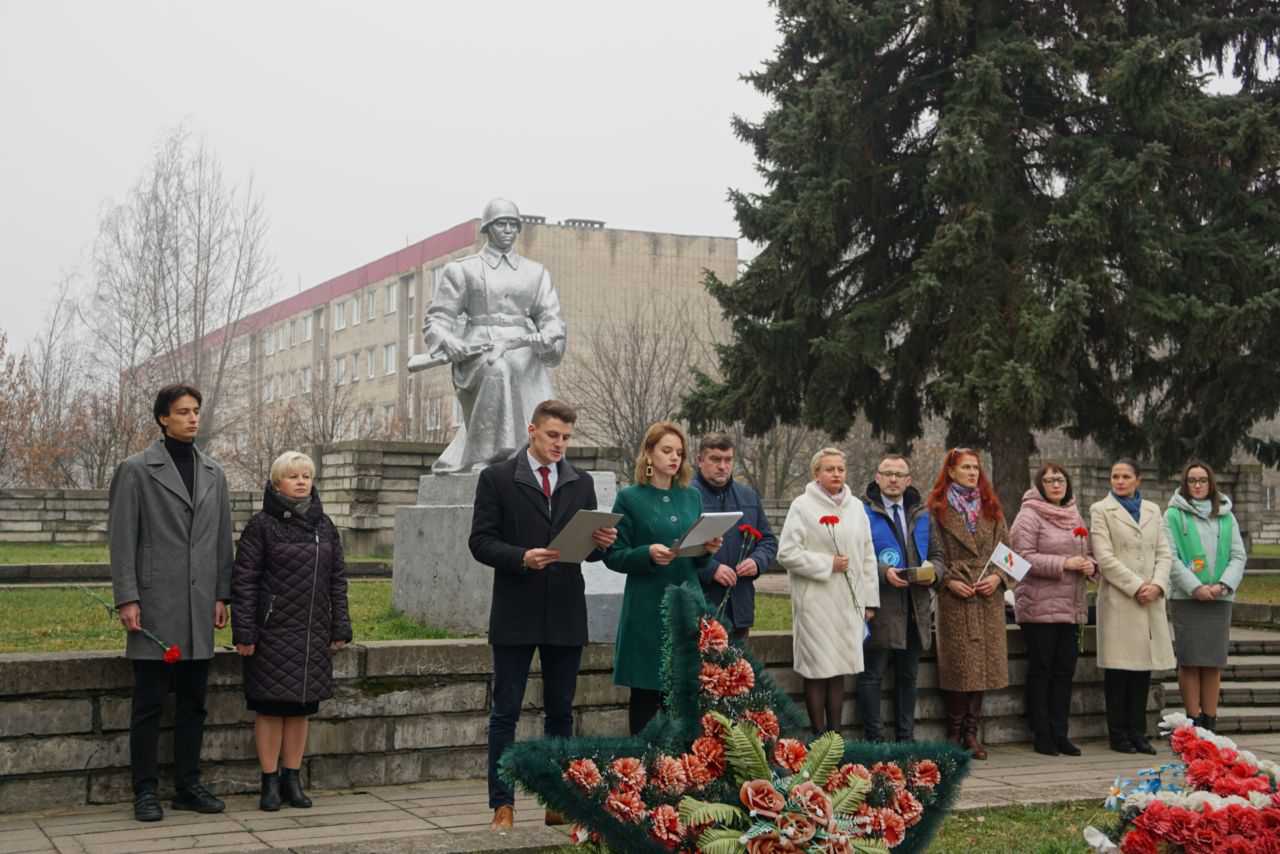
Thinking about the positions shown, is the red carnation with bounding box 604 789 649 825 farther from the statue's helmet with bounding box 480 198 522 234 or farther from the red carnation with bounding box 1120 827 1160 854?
the statue's helmet with bounding box 480 198 522 234

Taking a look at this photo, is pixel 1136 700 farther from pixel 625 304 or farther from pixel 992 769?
pixel 625 304

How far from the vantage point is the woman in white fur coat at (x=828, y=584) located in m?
8.41

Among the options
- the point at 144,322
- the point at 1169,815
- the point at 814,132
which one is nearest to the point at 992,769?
the point at 1169,815

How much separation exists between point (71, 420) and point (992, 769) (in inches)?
1462

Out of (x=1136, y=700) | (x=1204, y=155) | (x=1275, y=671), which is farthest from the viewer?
(x=1204, y=155)

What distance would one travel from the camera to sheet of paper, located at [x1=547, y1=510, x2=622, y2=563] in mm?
6172

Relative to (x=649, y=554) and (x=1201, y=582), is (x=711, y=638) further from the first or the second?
(x=1201, y=582)

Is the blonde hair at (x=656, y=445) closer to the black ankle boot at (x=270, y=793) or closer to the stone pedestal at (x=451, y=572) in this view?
the black ankle boot at (x=270, y=793)

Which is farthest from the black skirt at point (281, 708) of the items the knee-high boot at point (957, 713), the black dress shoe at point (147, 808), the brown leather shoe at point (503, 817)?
the knee-high boot at point (957, 713)

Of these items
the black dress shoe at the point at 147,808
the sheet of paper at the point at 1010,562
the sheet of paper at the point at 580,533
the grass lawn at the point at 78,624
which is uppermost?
the sheet of paper at the point at 580,533

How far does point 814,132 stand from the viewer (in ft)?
76.4

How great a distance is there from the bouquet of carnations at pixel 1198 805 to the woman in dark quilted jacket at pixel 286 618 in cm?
390

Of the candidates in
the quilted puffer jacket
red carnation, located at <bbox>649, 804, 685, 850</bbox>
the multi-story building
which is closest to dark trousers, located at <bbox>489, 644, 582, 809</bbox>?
the quilted puffer jacket

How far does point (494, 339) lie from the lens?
10.9 m
